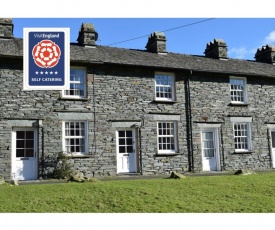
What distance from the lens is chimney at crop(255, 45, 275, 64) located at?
2316cm

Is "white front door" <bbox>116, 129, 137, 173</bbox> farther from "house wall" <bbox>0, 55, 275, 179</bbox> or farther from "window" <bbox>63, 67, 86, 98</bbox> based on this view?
"window" <bbox>63, 67, 86, 98</bbox>

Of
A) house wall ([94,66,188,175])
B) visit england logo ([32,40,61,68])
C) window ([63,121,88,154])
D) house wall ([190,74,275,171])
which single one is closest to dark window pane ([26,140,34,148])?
window ([63,121,88,154])

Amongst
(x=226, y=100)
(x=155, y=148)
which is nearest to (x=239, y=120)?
(x=226, y=100)

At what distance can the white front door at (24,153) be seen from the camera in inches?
587

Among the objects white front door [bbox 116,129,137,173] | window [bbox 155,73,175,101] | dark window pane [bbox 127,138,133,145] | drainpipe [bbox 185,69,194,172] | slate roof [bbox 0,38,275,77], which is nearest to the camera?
slate roof [bbox 0,38,275,77]

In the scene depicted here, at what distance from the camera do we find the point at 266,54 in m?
23.5

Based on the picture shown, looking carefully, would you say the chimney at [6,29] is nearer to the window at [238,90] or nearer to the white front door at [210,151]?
the white front door at [210,151]

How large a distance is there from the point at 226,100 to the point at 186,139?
3416 mm

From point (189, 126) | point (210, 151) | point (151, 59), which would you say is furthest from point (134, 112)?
point (210, 151)

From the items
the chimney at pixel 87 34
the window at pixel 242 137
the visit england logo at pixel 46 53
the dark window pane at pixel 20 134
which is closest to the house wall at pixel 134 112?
the chimney at pixel 87 34

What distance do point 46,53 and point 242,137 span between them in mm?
12837

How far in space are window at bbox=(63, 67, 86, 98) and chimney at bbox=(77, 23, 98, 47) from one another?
2.46 m

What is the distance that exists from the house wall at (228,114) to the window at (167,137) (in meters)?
1.11

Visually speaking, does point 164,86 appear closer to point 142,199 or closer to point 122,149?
point 122,149
